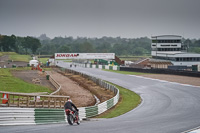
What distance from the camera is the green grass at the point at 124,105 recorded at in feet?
86.4

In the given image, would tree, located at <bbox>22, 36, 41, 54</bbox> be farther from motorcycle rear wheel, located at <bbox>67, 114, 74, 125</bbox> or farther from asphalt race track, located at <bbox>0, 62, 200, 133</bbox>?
motorcycle rear wheel, located at <bbox>67, 114, 74, 125</bbox>

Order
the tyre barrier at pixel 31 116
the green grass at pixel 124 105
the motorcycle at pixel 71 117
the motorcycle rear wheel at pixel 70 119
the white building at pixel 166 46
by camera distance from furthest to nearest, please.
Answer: the white building at pixel 166 46, the green grass at pixel 124 105, the motorcycle rear wheel at pixel 70 119, the motorcycle at pixel 71 117, the tyre barrier at pixel 31 116

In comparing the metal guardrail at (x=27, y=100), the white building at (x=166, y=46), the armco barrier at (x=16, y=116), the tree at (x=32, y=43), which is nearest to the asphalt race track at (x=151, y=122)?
the armco barrier at (x=16, y=116)

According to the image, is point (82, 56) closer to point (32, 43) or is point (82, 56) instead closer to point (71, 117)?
point (32, 43)

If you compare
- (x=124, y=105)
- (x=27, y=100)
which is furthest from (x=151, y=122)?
(x=124, y=105)

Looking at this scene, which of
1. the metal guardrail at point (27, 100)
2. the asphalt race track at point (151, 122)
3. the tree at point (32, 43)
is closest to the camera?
the asphalt race track at point (151, 122)

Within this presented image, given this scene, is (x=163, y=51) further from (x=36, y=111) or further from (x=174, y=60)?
(x=36, y=111)

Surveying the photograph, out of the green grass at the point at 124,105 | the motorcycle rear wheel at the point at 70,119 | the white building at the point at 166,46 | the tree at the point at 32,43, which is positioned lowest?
the green grass at the point at 124,105

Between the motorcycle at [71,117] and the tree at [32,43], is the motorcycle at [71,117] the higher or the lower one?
the lower one

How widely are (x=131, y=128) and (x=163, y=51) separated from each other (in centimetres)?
9018

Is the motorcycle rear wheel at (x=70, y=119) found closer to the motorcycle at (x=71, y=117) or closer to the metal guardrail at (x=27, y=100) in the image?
the motorcycle at (x=71, y=117)

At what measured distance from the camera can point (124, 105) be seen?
31.4 meters

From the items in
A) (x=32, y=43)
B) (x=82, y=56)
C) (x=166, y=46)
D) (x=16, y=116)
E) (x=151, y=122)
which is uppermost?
(x=32, y=43)

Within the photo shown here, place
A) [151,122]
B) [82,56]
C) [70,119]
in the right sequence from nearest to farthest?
[70,119] → [151,122] → [82,56]
